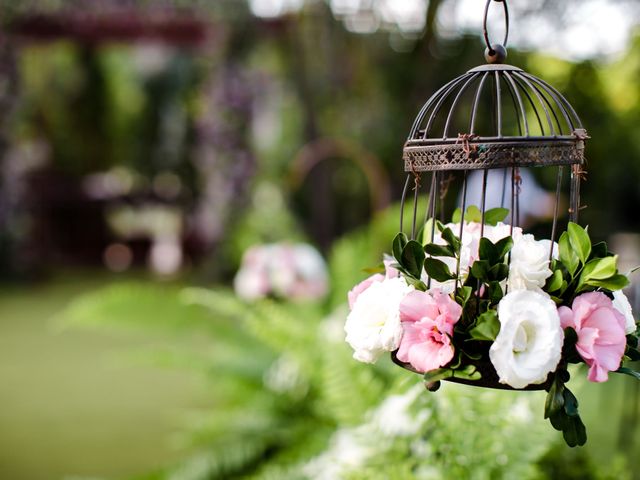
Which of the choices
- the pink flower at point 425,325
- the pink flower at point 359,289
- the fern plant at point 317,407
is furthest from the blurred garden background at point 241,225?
the pink flower at point 425,325

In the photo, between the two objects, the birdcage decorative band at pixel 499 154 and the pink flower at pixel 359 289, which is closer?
the birdcage decorative band at pixel 499 154

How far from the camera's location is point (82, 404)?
161 inches

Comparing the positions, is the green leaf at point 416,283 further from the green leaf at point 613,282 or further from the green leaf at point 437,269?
the green leaf at point 613,282

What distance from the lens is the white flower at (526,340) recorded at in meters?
0.91

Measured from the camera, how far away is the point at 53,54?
1074 cm

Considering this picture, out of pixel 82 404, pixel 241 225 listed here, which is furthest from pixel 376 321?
pixel 241 225

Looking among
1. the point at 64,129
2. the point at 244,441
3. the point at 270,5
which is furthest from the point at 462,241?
the point at 64,129

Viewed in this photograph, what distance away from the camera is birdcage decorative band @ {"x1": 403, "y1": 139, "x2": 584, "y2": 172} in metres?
1.00

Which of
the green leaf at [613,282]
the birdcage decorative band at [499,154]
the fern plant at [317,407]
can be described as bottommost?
the fern plant at [317,407]

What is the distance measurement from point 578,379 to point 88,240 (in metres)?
8.66

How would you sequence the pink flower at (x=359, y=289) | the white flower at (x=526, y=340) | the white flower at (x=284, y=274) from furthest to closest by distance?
the white flower at (x=284, y=274) < the pink flower at (x=359, y=289) < the white flower at (x=526, y=340)

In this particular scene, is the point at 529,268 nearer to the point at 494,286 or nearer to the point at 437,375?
the point at 494,286

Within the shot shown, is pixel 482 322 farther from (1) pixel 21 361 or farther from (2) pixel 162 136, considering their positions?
(2) pixel 162 136

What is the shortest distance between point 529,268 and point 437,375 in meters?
0.19
